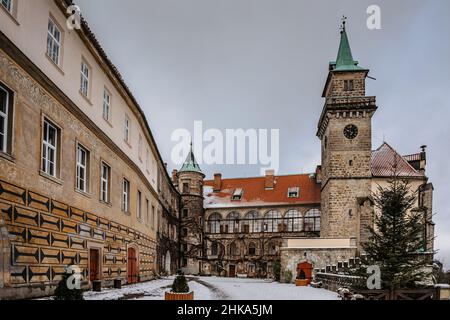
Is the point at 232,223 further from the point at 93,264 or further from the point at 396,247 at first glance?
the point at 396,247

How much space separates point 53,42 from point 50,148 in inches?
98.9

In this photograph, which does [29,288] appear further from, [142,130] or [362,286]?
[142,130]

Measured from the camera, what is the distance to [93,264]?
13.9 metres

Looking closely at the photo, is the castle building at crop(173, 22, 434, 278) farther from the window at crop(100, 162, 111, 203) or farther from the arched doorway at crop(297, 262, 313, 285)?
the window at crop(100, 162, 111, 203)

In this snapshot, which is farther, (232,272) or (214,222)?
(214,222)

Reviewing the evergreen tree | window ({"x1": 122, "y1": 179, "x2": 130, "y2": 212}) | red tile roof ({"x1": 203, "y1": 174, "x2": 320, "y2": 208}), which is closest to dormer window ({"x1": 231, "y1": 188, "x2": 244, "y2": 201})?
red tile roof ({"x1": 203, "y1": 174, "x2": 320, "y2": 208})

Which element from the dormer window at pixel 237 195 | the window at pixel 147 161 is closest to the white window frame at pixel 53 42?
the window at pixel 147 161

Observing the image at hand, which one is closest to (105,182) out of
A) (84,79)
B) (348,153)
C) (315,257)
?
(84,79)

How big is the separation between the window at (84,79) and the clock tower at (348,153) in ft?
86.2

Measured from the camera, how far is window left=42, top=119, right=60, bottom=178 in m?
10.5

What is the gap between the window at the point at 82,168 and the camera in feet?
42.0

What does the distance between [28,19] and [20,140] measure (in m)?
2.49

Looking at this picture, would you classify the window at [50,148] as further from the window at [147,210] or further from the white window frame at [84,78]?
the window at [147,210]
